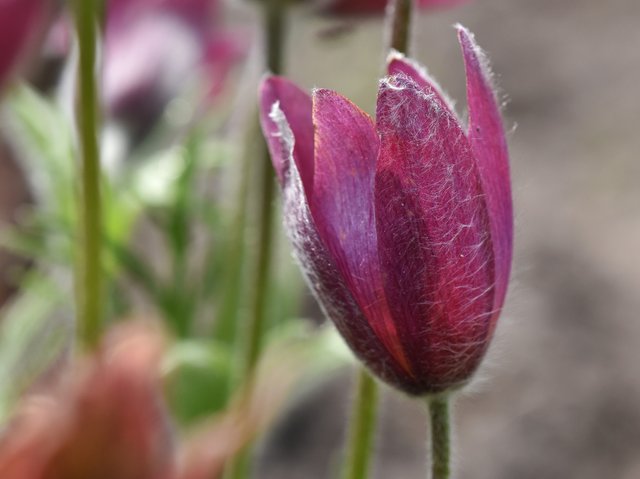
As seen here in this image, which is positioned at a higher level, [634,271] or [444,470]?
[444,470]

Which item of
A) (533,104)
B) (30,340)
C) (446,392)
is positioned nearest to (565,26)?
(533,104)

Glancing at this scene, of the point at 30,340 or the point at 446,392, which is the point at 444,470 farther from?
the point at 30,340

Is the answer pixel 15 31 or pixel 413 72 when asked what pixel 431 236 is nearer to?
pixel 413 72

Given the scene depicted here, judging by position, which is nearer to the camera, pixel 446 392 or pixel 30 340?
pixel 446 392

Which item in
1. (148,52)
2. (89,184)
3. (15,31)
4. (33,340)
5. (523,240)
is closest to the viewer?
(89,184)

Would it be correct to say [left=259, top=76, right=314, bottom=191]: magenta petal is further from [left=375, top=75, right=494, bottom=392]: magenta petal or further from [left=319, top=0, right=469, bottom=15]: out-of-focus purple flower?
[left=319, top=0, right=469, bottom=15]: out-of-focus purple flower

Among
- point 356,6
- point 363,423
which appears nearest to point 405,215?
point 363,423
